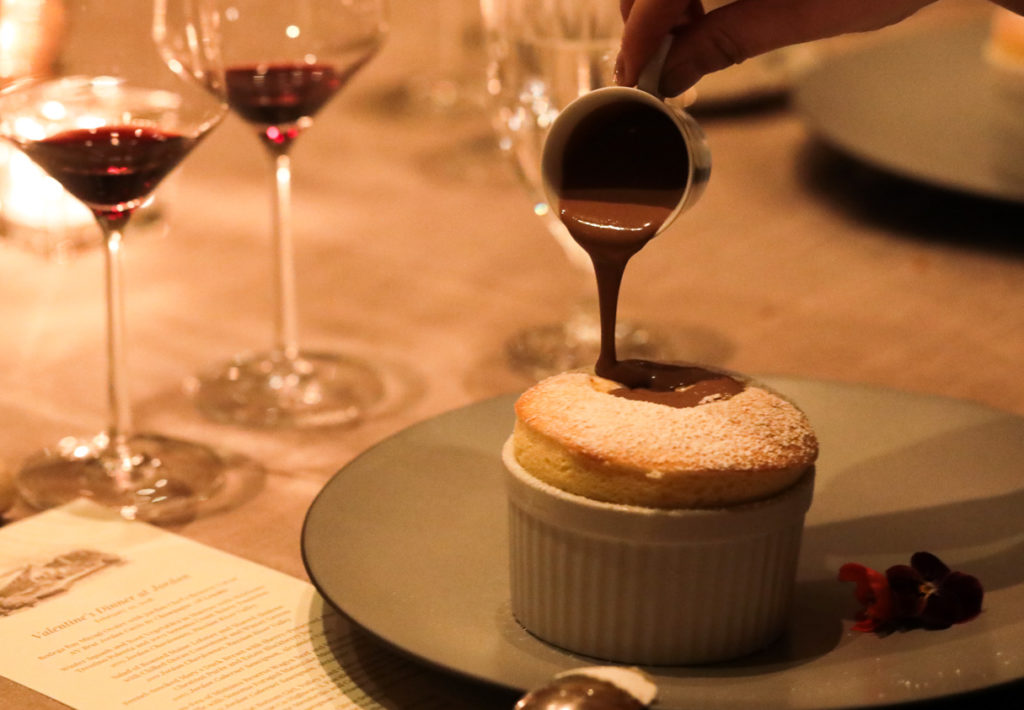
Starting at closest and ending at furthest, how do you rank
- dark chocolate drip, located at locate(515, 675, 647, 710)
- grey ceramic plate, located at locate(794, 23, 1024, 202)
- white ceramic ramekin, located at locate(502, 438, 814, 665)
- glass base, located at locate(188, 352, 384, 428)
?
1. dark chocolate drip, located at locate(515, 675, 647, 710)
2. white ceramic ramekin, located at locate(502, 438, 814, 665)
3. glass base, located at locate(188, 352, 384, 428)
4. grey ceramic plate, located at locate(794, 23, 1024, 202)

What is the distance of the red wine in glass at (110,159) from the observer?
118 centimetres

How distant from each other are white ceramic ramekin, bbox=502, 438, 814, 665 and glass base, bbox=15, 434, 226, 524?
42 centimetres

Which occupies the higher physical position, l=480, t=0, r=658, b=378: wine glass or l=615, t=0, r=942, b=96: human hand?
l=615, t=0, r=942, b=96: human hand

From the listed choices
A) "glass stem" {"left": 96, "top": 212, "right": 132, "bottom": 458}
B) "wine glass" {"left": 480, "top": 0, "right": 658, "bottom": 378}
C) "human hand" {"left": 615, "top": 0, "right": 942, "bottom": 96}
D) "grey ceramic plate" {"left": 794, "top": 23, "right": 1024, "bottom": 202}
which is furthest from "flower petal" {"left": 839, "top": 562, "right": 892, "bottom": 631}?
"grey ceramic plate" {"left": 794, "top": 23, "right": 1024, "bottom": 202}

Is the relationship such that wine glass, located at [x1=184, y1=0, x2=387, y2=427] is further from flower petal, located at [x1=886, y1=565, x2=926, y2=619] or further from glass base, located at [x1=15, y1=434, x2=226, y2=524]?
flower petal, located at [x1=886, y1=565, x2=926, y2=619]

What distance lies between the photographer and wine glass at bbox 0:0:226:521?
1.19 metres

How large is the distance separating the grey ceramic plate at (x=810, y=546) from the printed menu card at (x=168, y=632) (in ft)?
0.19

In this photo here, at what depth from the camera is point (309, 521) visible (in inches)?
40.1

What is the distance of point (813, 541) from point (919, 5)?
0.48 meters

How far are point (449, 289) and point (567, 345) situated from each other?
9.6 inches

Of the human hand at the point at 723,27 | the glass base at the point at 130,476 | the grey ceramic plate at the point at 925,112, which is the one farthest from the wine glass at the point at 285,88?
the grey ceramic plate at the point at 925,112

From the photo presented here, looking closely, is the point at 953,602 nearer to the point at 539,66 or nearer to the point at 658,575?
the point at 658,575

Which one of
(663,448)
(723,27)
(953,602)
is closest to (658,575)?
(663,448)

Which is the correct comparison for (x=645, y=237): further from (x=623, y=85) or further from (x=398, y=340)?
(x=398, y=340)
